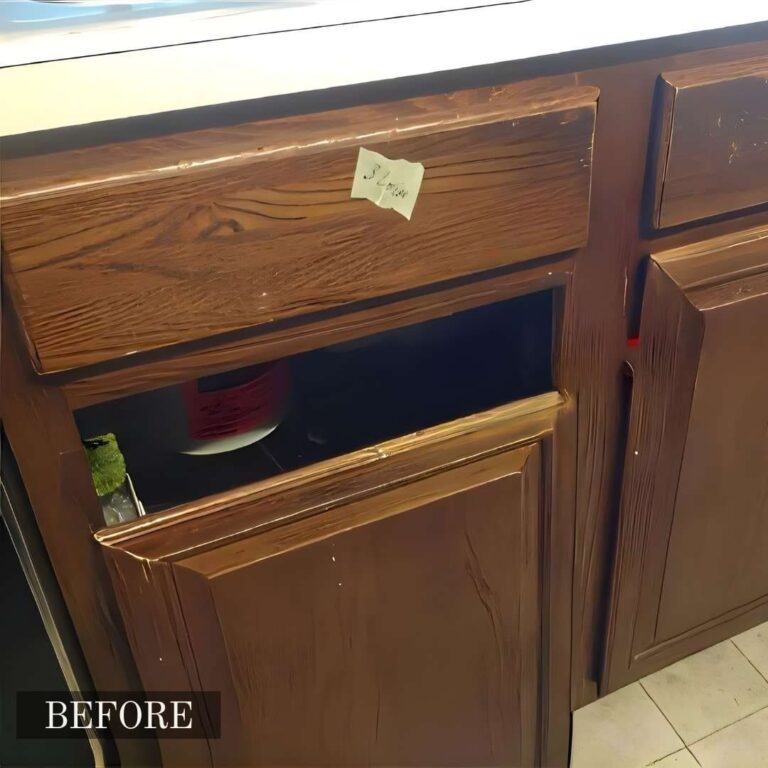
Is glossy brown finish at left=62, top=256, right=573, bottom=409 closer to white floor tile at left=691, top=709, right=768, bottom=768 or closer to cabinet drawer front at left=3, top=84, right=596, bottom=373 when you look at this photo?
cabinet drawer front at left=3, top=84, right=596, bottom=373

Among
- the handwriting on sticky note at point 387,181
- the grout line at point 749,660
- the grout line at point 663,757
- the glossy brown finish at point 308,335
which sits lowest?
the grout line at point 663,757

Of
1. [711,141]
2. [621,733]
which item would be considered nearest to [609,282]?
[711,141]

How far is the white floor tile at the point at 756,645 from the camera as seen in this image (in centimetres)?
111

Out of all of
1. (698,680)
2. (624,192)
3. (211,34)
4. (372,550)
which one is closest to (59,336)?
(211,34)

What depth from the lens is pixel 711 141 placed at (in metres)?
0.63

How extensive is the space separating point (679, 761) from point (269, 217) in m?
0.87

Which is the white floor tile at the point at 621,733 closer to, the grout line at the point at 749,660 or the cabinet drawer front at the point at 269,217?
the grout line at the point at 749,660

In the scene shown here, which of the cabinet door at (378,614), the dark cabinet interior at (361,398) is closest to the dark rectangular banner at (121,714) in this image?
the cabinet door at (378,614)

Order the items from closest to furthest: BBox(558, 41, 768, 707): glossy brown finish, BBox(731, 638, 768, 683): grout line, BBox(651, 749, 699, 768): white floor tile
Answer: BBox(558, 41, 768, 707): glossy brown finish
BBox(651, 749, 699, 768): white floor tile
BBox(731, 638, 768, 683): grout line

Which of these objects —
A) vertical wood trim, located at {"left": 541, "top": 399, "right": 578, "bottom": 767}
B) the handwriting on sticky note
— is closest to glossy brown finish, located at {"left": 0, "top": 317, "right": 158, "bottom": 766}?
the handwriting on sticky note

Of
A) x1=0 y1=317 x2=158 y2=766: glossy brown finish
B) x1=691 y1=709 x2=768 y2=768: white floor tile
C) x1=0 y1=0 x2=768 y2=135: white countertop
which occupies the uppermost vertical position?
x1=0 y1=0 x2=768 y2=135: white countertop

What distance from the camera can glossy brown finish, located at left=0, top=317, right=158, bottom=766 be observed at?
0.51 metres

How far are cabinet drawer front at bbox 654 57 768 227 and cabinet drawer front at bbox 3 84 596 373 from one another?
0.08 meters

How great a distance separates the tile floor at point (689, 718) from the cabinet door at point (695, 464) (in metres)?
0.10
